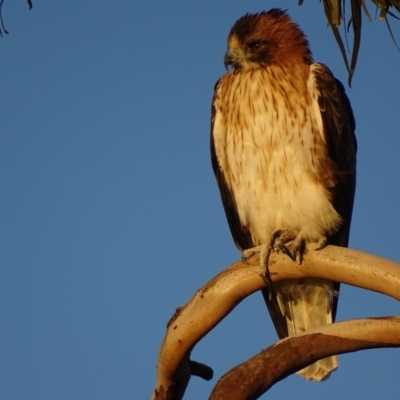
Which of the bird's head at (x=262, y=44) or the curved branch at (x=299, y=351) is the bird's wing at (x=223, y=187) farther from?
the curved branch at (x=299, y=351)

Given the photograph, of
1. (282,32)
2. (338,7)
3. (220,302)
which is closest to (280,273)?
(220,302)

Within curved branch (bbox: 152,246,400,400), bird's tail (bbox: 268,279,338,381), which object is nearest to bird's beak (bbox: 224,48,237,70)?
bird's tail (bbox: 268,279,338,381)

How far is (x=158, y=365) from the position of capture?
4.09 meters

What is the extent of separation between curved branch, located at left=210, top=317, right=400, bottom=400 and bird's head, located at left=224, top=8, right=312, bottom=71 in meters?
2.78

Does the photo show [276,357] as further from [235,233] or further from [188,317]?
[235,233]

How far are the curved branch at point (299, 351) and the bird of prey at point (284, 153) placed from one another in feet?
4.93

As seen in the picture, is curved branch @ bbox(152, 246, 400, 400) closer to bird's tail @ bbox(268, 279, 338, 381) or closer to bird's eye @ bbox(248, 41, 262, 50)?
bird's tail @ bbox(268, 279, 338, 381)

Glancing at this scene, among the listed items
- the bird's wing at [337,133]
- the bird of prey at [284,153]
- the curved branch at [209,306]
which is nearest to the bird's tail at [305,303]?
the bird of prey at [284,153]

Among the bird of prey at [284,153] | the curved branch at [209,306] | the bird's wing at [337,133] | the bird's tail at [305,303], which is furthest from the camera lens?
the bird's tail at [305,303]

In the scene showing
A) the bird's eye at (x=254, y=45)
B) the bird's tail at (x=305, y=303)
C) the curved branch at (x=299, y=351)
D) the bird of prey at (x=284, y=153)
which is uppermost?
the bird's eye at (x=254, y=45)

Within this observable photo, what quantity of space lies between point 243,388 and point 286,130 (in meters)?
2.53

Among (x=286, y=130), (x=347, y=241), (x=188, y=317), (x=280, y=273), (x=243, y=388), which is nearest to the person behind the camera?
(x=243, y=388)

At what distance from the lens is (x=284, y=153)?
5.59 m

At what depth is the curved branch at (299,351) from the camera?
3396 millimetres
